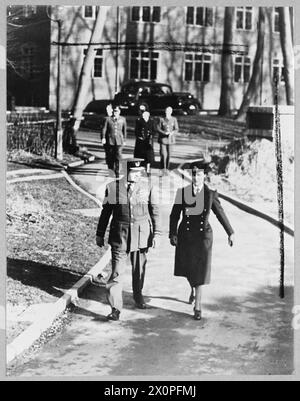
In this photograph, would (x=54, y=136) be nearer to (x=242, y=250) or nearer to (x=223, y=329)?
(x=242, y=250)

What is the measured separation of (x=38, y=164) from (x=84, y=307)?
2493mm

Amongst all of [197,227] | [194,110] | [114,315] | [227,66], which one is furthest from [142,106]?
[114,315]

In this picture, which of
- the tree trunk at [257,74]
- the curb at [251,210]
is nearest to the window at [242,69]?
the tree trunk at [257,74]

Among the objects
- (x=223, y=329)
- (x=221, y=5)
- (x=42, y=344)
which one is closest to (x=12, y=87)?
(x=221, y=5)

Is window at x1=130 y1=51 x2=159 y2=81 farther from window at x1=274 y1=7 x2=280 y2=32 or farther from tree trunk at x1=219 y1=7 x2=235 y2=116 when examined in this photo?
window at x1=274 y1=7 x2=280 y2=32

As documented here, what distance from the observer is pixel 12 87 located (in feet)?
28.4

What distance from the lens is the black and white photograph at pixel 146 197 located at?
7.22 meters

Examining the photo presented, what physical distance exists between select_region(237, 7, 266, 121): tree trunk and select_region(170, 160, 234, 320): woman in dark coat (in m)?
2.48

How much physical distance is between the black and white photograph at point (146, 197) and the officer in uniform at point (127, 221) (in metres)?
0.02

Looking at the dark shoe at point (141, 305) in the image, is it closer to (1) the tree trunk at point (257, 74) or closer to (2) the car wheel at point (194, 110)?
(2) the car wheel at point (194, 110)

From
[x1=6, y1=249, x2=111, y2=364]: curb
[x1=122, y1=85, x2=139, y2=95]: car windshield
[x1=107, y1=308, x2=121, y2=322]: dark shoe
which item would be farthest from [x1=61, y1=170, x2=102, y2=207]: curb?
[x1=107, y1=308, x2=121, y2=322]: dark shoe
